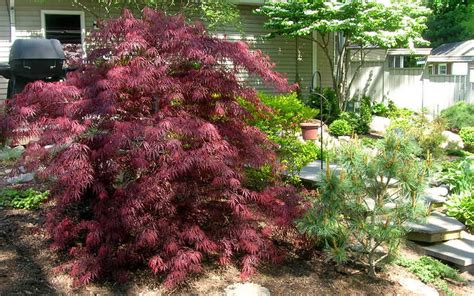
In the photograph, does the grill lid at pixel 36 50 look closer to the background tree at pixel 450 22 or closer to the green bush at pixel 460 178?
the green bush at pixel 460 178

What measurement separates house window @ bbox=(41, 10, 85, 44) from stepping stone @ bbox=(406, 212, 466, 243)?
9.31m

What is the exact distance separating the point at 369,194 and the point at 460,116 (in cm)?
923

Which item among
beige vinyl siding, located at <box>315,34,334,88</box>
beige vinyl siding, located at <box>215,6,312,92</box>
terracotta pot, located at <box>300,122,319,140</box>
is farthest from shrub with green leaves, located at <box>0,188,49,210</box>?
beige vinyl siding, located at <box>315,34,334,88</box>

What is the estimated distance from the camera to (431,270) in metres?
4.54

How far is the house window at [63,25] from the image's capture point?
454 inches

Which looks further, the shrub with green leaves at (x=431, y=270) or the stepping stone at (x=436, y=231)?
the stepping stone at (x=436, y=231)

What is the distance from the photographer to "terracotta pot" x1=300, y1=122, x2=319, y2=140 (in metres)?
10.3

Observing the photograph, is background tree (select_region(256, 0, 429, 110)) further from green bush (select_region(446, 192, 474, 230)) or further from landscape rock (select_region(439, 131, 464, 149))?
green bush (select_region(446, 192, 474, 230))

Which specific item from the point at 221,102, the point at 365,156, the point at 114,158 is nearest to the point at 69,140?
the point at 114,158

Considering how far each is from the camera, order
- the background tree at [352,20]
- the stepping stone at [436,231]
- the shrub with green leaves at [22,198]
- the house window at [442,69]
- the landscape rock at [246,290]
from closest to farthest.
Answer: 1. the landscape rock at [246,290]
2. the shrub with green leaves at [22,198]
3. the stepping stone at [436,231]
4. the background tree at [352,20]
5. the house window at [442,69]

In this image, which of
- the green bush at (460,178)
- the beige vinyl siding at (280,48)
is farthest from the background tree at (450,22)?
the green bush at (460,178)

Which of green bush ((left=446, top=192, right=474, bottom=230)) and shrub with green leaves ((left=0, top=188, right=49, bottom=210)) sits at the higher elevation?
shrub with green leaves ((left=0, top=188, right=49, bottom=210))

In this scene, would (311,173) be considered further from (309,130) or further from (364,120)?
(364,120)

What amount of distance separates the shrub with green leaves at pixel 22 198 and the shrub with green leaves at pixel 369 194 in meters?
2.88
